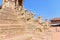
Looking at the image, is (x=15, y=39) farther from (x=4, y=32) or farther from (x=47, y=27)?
(x=47, y=27)

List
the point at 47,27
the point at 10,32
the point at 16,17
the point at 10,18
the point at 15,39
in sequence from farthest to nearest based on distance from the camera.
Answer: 1. the point at 47,27
2. the point at 16,17
3. the point at 10,18
4. the point at 10,32
5. the point at 15,39

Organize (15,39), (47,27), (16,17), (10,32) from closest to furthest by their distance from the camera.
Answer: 1. (15,39)
2. (10,32)
3. (16,17)
4. (47,27)

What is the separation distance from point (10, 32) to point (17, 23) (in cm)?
236

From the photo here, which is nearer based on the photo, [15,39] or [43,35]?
[15,39]

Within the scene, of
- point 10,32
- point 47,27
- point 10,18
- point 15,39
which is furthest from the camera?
point 47,27

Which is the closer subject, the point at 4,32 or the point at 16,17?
the point at 4,32

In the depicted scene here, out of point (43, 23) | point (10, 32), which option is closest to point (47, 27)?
point (43, 23)

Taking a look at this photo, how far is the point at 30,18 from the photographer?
2014 centimetres

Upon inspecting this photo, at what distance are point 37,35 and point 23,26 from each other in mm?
1550

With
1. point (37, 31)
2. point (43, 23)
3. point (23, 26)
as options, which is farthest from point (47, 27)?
point (23, 26)

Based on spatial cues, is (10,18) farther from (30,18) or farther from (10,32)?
(30,18)

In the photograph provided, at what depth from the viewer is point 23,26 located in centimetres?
1698

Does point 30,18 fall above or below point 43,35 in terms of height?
above

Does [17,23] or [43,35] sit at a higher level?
[17,23]
